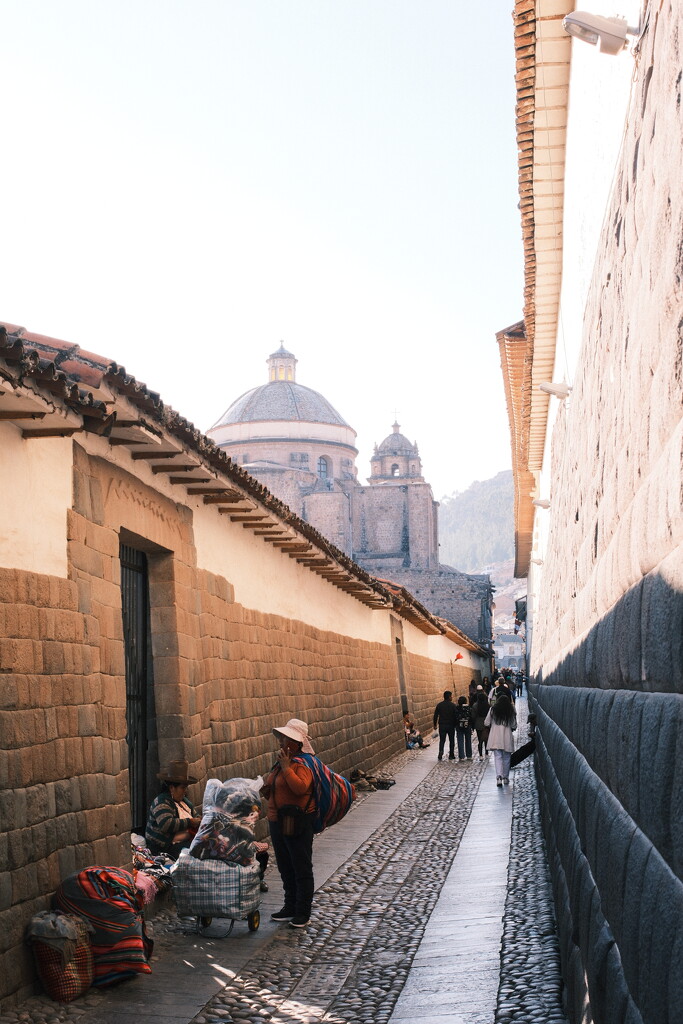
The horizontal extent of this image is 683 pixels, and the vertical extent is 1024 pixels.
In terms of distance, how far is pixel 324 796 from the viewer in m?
7.71

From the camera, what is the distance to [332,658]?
1636cm

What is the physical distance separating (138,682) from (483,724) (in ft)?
52.6

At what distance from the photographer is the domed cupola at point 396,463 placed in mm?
91250

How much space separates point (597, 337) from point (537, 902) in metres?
3.95

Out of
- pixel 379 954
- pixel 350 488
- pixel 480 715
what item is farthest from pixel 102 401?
pixel 350 488

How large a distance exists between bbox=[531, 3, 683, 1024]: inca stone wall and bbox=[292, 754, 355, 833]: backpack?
1.92 metres

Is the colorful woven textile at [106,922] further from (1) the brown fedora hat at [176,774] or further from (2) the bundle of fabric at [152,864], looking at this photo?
(1) the brown fedora hat at [176,774]

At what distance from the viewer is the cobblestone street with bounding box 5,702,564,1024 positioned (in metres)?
5.58

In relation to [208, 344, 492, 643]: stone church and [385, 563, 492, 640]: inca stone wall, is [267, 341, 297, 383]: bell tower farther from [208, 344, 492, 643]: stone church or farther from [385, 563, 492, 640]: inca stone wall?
[385, 563, 492, 640]: inca stone wall

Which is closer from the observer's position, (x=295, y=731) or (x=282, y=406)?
(x=295, y=731)

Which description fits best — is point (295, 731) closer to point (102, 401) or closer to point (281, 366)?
point (102, 401)

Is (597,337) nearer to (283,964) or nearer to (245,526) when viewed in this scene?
(283,964)

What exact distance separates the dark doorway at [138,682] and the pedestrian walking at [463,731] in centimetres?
1342

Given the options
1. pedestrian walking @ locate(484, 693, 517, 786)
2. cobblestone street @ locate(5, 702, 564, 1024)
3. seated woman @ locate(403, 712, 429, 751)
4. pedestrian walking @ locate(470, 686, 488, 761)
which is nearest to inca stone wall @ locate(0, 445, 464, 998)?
cobblestone street @ locate(5, 702, 564, 1024)
